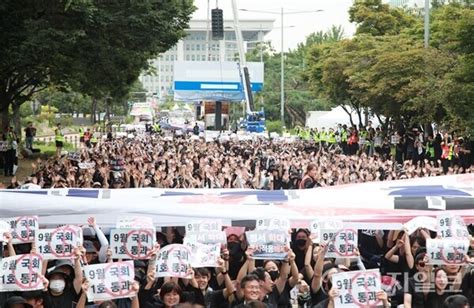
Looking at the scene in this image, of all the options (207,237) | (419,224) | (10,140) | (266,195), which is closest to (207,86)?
(10,140)

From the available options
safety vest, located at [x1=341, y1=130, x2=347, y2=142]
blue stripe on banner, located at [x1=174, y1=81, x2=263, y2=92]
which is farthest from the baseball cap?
blue stripe on banner, located at [x1=174, y1=81, x2=263, y2=92]

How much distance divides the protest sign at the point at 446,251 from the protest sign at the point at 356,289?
1.36m

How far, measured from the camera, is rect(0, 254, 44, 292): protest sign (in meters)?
7.74

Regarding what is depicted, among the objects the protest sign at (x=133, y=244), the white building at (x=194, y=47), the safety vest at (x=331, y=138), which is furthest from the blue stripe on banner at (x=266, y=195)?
the white building at (x=194, y=47)

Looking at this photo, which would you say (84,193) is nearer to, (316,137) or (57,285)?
(57,285)

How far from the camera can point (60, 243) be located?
28.2 ft

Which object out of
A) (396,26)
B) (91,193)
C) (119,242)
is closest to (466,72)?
(91,193)

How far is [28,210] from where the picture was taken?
10.5m

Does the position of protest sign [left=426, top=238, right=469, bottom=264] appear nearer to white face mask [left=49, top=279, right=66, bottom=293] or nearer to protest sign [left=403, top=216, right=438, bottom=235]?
protest sign [left=403, top=216, right=438, bottom=235]

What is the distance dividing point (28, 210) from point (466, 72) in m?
17.7

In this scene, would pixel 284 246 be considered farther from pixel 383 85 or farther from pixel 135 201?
pixel 383 85

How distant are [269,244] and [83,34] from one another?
1479 cm

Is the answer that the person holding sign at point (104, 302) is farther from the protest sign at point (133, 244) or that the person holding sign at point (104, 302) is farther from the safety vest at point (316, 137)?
the safety vest at point (316, 137)

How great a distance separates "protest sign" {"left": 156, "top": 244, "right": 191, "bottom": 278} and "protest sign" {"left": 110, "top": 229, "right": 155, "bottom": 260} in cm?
79
